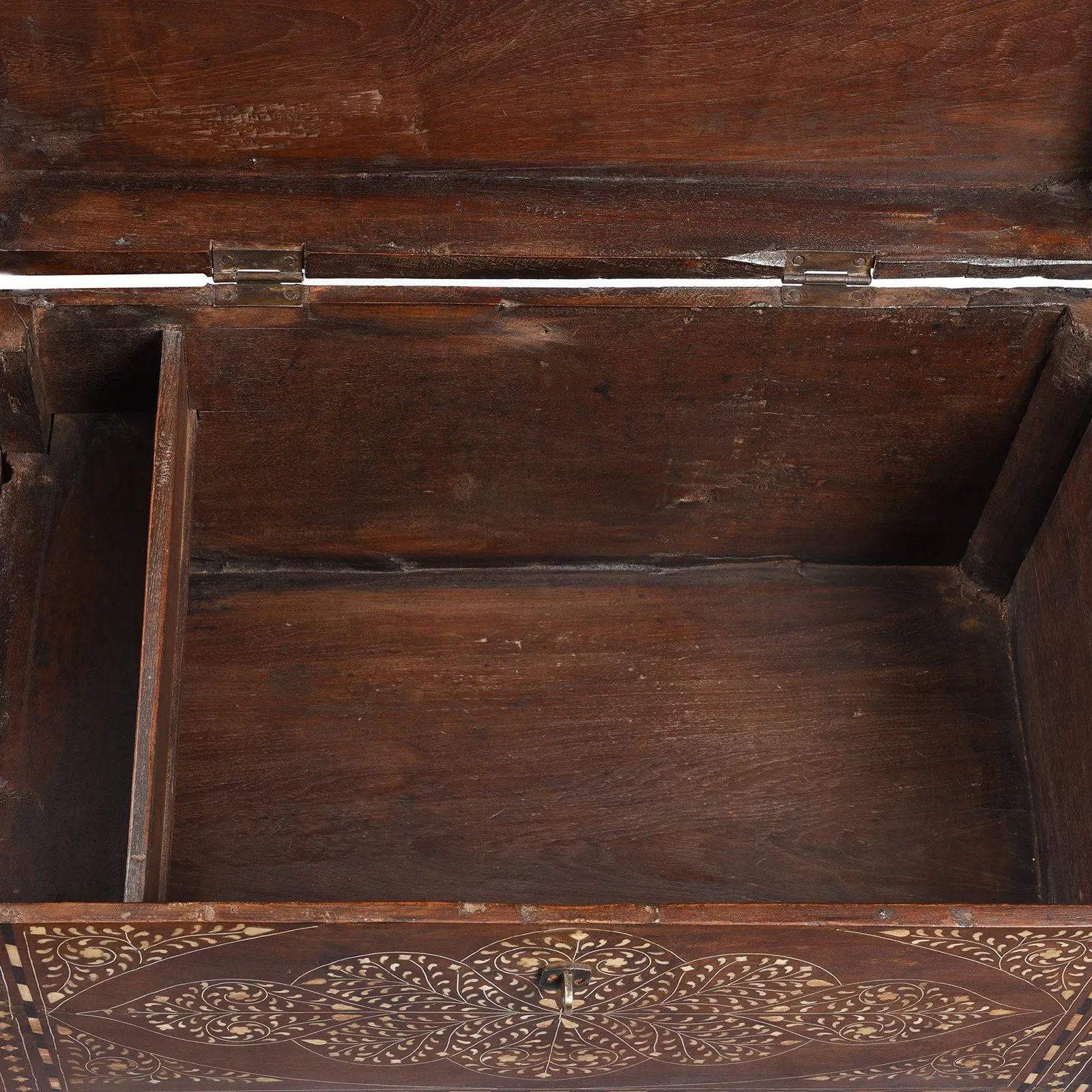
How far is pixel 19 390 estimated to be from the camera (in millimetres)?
2631

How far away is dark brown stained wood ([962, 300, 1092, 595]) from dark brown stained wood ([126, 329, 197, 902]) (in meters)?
1.40

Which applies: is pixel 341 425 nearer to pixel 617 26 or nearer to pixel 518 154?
pixel 518 154

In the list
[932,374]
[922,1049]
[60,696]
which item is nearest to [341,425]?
[60,696]

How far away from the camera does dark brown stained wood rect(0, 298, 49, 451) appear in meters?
2.56

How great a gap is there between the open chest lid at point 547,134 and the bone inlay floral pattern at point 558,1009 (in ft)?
3.58

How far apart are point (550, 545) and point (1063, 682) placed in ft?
3.07

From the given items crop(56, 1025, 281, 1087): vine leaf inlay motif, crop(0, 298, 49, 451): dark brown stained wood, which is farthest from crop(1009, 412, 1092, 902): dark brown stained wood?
crop(0, 298, 49, 451): dark brown stained wood

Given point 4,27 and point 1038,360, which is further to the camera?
point 1038,360

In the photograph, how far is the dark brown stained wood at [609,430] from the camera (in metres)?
2.68

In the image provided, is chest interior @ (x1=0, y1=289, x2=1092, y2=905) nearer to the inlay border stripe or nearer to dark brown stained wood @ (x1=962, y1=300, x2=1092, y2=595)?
dark brown stained wood @ (x1=962, y1=300, x2=1092, y2=595)

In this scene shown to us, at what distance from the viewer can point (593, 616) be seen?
3.00 meters

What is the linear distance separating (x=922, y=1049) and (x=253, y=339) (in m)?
1.49

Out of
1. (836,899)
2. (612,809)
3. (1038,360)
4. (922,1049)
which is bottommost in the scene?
(922,1049)

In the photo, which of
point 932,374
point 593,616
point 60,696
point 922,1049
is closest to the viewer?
point 922,1049
